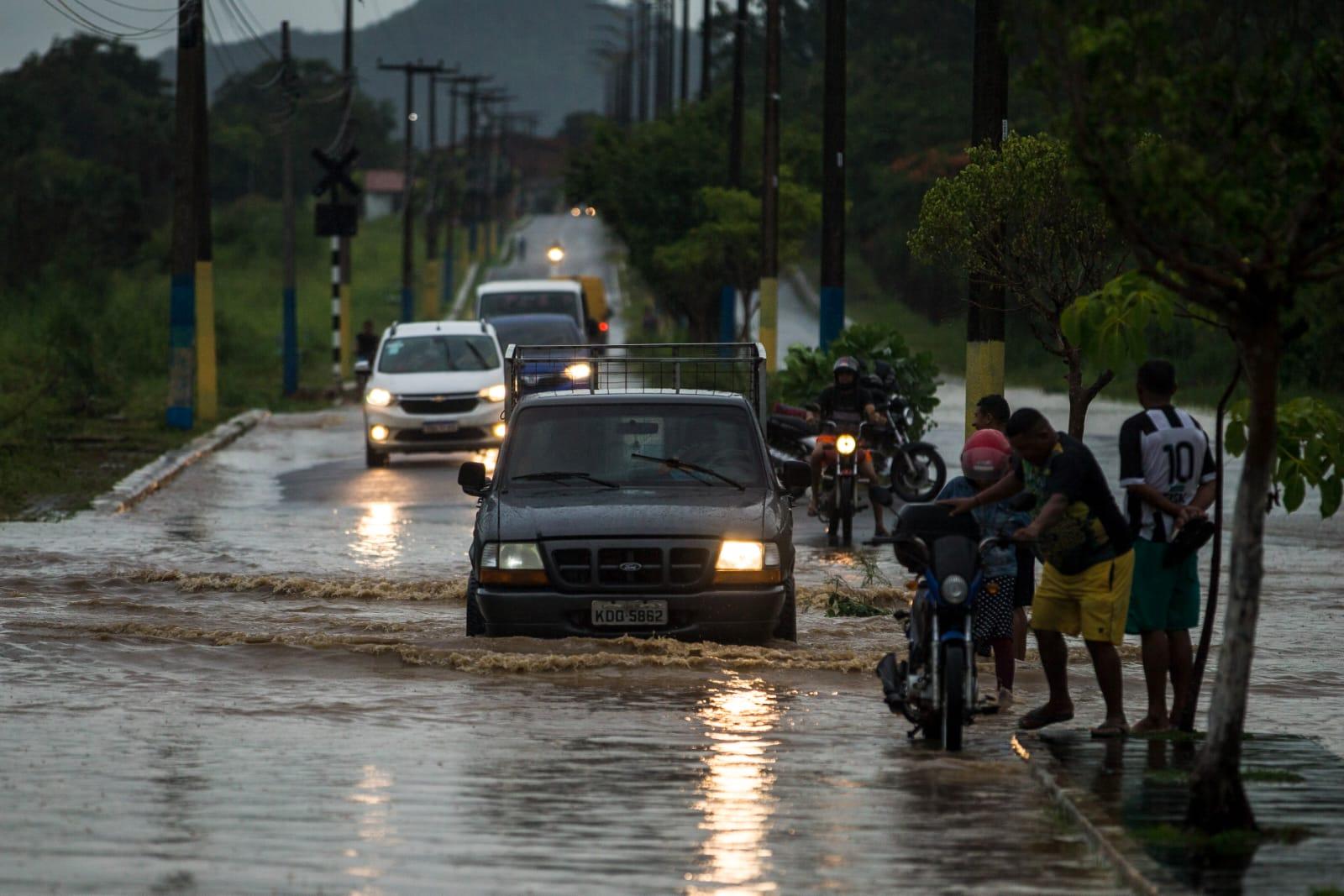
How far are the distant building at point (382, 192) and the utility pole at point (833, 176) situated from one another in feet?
502

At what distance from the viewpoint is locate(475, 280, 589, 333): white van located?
40.4 m

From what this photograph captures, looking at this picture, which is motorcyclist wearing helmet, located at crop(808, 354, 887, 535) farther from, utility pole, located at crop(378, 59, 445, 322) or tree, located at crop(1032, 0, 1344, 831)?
utility pole, located at crop(378, 59, 445, 322)

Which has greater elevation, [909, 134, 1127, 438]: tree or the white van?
[909, 134, 1127, 438]: tree

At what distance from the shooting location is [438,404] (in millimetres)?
27281

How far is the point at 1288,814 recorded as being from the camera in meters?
7.82

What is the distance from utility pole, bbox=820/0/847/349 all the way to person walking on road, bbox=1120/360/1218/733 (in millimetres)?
19806

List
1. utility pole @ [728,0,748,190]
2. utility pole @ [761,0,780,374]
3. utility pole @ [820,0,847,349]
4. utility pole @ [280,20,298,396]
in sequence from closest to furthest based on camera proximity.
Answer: utility pole @ [820,0,847,349], utility pole @ [761,0,780,374], utility pole @ [280,20,298,396], utility pole @ [728,0,748,190]

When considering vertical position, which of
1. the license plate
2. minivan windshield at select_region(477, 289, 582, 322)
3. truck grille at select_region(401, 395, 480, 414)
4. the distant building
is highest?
the distant building

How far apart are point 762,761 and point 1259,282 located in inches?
117

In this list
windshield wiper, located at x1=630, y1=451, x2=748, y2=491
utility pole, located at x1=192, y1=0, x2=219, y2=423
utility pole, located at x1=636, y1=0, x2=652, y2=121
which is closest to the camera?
windshield wiper, located at x1=630, y1=451, x2=748, y2=491

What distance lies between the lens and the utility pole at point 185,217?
3117 centimetres

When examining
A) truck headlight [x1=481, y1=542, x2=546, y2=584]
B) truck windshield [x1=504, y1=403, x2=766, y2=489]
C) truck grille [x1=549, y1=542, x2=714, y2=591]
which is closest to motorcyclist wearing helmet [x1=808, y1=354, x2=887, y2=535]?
truck windshield [x1=504, y1=403, x2=766, y2=489]

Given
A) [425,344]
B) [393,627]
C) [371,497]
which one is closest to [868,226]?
[425,344]

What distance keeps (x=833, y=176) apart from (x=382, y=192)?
160m
